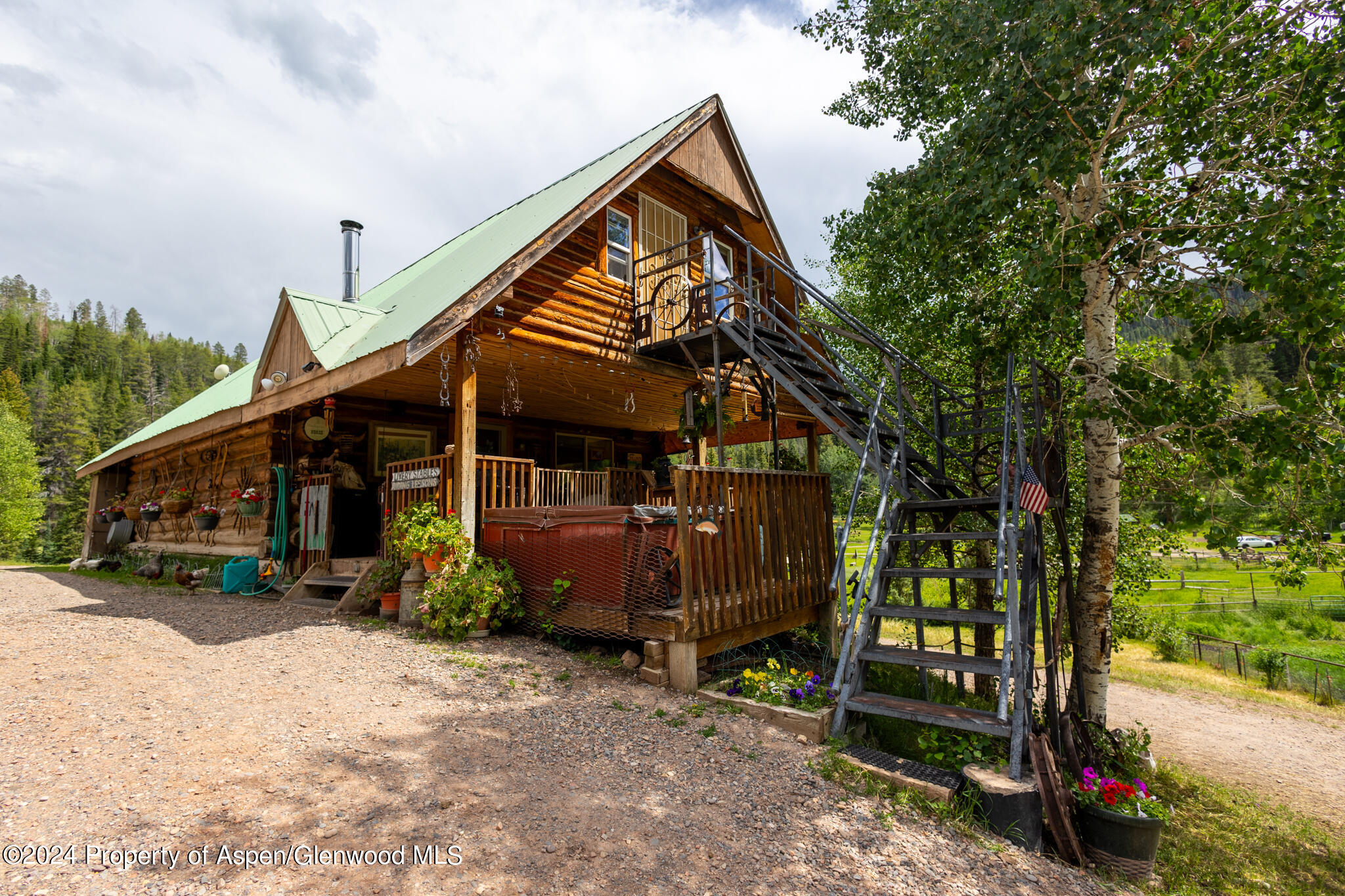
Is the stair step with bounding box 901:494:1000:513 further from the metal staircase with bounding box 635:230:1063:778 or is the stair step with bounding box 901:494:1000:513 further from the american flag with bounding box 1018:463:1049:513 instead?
the american flag with bounding box 1018:463:1049:513

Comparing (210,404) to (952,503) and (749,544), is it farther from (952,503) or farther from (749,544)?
(952,503)

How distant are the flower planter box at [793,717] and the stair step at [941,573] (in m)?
1.17

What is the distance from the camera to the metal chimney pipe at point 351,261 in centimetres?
1406

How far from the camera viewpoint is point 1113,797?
404 cm

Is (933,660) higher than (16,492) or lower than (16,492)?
lower

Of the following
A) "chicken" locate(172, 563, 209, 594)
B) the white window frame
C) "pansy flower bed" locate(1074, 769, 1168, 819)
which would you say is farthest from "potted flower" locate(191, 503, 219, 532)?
"pansy flower bed" locate(1074, 769, 1168, 819)

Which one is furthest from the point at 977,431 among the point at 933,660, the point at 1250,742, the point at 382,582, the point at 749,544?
the point at 1250,742

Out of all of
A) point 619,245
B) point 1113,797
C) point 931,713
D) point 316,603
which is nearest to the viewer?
point 1113,797

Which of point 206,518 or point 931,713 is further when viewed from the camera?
point 206,518

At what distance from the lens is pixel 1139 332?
437 inches

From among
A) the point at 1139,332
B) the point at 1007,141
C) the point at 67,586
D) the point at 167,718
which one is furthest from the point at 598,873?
the point at 67,586

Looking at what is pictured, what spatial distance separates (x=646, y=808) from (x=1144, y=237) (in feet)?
23.4

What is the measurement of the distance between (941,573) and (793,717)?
1.56m

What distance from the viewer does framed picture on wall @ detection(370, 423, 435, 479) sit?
1134 centimetres
